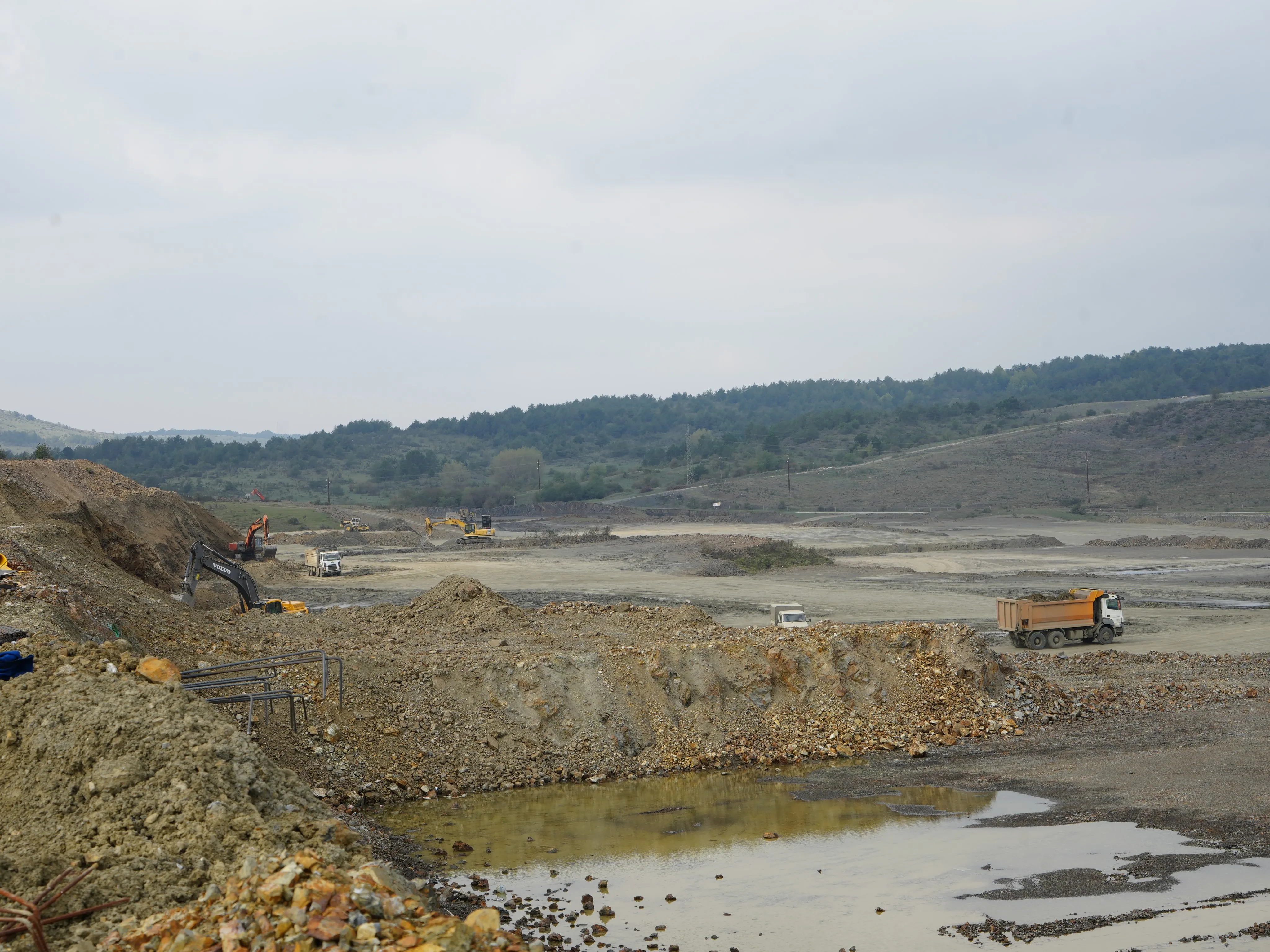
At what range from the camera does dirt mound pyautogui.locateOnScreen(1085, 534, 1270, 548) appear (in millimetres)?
58438

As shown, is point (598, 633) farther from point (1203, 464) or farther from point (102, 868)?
point (1203, 464)

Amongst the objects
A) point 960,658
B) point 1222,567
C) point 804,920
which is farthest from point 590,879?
point 1222,567

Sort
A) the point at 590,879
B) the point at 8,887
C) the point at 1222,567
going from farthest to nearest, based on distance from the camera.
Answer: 1. the point at 1222,567
2. the point at 590,879
3. the point at 8,887

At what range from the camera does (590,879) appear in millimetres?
12539

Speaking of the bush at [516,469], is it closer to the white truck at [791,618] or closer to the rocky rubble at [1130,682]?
the white truck at [791,618]

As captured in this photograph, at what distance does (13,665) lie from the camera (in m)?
12.2

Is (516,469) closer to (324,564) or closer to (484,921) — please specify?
(324,564)

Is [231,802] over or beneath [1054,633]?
over

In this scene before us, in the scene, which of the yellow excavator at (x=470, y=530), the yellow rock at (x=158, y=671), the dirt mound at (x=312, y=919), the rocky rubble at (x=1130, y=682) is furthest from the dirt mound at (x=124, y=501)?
the dirt mound at (x=312, y=919)

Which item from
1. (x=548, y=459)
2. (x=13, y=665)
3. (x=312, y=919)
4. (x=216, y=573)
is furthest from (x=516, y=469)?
(x=312, y=919)

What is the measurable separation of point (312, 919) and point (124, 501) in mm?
41767

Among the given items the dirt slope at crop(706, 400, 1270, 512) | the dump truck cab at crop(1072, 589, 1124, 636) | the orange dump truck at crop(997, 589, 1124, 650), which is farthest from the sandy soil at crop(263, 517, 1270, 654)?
the dirt slope at crop(706, 400, 1270, 512)

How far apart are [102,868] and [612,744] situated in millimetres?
9888

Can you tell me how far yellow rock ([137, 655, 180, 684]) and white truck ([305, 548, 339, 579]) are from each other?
1613 inches
